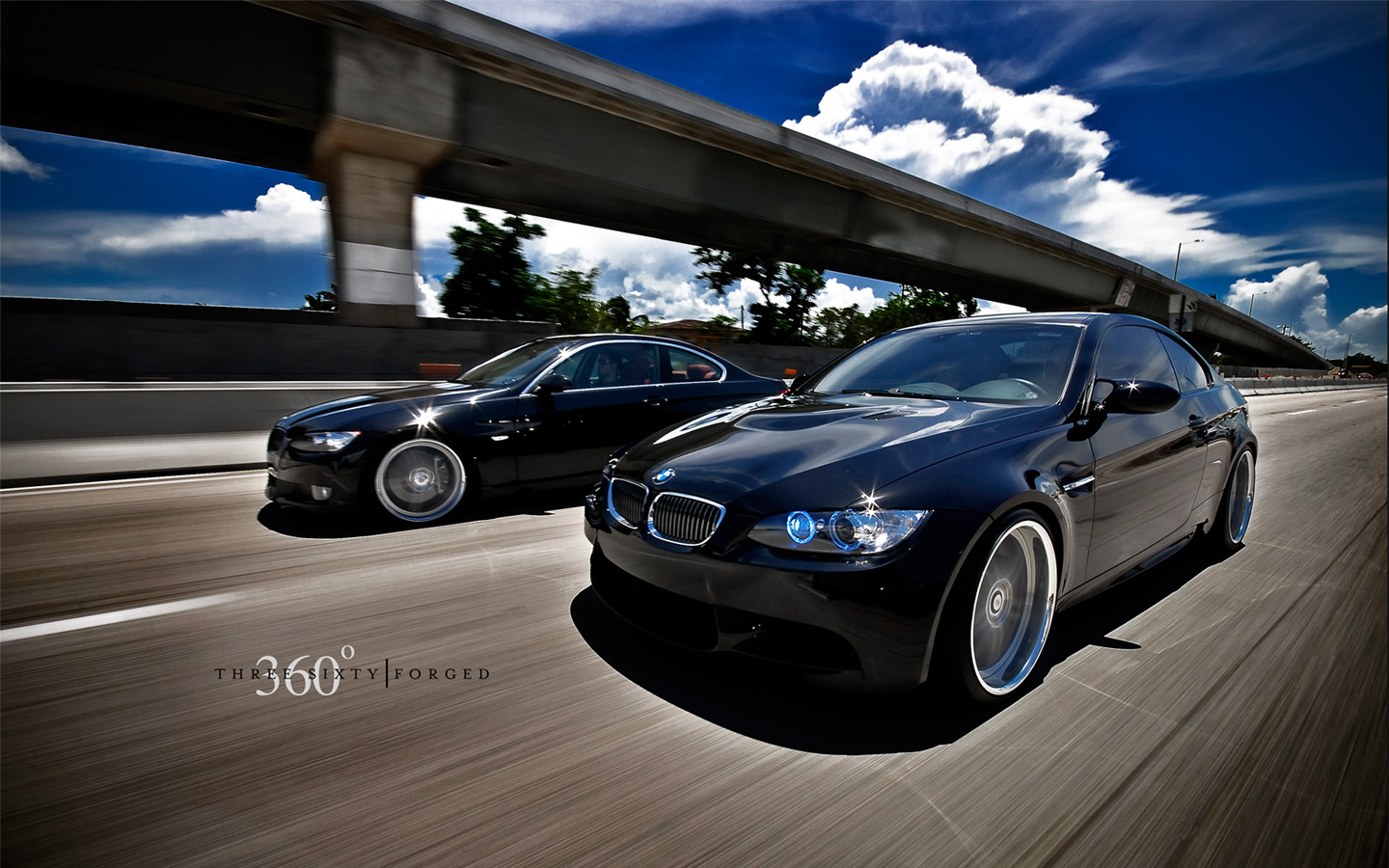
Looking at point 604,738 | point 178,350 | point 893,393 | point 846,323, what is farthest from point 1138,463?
point 846,323

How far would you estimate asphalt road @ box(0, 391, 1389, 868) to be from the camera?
1821mm

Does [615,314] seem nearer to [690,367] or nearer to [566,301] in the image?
[566,301]

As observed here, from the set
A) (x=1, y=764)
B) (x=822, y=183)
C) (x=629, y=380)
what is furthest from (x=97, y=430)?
(x=822, y=183)

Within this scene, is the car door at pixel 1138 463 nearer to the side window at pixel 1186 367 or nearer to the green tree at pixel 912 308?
the side window at pixel 1186 367

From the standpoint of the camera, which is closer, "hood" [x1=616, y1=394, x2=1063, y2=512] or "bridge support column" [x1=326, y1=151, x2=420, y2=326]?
"hood" [x1=616, y1=394, x2=1063, y2=512]

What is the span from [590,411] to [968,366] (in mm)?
3025

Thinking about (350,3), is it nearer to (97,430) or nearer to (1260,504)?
(97,430)

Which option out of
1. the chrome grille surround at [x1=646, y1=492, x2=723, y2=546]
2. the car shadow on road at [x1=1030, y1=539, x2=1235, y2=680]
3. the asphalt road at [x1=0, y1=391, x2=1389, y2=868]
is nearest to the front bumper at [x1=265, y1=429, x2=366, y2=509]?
the asphalt road at [x1=0, y1=391, x2=1389, y2=868]

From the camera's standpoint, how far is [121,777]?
202cm

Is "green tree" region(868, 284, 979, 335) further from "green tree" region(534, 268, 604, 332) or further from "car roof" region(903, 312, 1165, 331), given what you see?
"car roof" region(903, 312, 1165, 331)

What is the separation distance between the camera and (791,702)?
2.49 m

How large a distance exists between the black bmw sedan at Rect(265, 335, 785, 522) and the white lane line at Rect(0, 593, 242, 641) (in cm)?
136

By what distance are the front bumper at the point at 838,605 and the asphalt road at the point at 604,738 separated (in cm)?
17

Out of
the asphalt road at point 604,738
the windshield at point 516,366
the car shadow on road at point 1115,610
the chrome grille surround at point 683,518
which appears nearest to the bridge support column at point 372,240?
the windshield at point 516,366
